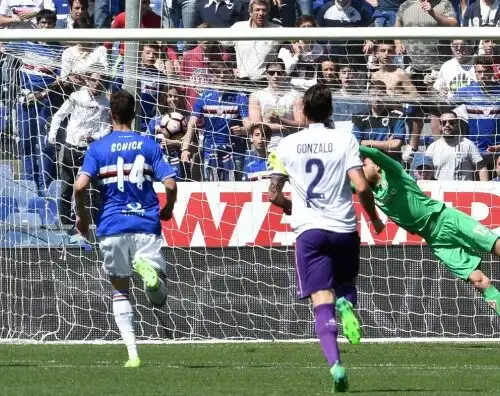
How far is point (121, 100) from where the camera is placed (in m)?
9.81

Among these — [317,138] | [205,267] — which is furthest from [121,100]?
[205,267]

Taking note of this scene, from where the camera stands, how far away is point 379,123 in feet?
47.4

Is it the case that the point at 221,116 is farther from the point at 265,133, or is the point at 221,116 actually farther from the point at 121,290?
the point at 121,290

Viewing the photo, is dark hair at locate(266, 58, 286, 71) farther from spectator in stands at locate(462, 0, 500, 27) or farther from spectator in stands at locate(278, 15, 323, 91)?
spectator in stands at locate(462, 0, 500, 27)

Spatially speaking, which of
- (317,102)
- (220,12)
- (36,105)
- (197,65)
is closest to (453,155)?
(197,65)

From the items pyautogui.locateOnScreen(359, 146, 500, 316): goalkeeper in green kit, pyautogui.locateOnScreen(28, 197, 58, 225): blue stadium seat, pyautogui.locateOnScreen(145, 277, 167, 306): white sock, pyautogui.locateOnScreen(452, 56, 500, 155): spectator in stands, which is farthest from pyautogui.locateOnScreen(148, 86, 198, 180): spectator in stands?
pyautogui.locateOnScreen(145, 277, 167, 306): white sock

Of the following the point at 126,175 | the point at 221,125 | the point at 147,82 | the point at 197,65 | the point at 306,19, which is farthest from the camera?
the point at 306,19

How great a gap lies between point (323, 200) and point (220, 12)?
950cm

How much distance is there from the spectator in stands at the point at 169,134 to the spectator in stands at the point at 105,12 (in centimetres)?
367

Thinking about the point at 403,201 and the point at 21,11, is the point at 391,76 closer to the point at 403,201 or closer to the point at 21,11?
the point at 403,201

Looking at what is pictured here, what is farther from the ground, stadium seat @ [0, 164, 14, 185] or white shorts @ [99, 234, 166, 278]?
white shorts @ [99, 234, 166, 278]

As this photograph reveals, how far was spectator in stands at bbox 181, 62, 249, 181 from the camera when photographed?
1416cm

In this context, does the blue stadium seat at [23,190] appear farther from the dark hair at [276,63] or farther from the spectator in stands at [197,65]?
the dark hair at [276,63]

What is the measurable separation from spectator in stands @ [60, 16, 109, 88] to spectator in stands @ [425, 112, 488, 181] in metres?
3.92
